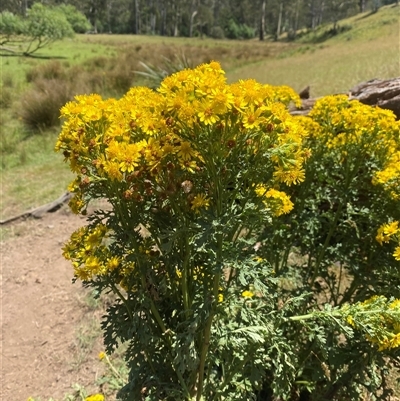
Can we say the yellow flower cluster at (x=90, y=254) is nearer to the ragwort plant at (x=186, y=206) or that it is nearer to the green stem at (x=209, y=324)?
the ragwort plant at (x=186, y=206)

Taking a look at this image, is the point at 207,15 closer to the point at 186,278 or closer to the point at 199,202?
the point at 186,278

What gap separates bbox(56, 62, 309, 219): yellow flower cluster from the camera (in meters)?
1.25

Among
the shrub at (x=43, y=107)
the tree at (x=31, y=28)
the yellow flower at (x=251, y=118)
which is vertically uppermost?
the yellow flower at (x=251, y=118)

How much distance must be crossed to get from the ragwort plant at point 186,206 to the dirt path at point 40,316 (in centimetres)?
167

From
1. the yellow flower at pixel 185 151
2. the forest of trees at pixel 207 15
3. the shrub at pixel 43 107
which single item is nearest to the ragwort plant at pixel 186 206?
the yellow flower at pixel 185 151

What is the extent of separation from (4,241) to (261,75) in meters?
11.1

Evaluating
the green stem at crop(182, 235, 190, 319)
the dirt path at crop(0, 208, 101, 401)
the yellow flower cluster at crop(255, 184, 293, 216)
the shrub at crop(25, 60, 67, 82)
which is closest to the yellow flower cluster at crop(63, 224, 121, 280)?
the green stem at crop(182, 235, 190, 319)

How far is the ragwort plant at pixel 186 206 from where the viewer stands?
1312mm

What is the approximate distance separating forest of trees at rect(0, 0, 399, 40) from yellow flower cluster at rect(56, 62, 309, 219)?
57.2 m

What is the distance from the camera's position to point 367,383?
208cm

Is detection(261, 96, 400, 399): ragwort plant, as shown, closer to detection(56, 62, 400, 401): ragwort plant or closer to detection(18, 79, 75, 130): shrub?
detection(56, 62, 400, 401): ragwort plant

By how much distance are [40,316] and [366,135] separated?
10.7 ft

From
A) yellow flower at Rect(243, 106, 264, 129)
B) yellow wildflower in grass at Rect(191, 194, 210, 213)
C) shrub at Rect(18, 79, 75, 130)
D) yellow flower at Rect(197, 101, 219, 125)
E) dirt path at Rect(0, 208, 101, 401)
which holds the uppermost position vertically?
yellow flower at Rect(197, 101, 219, 125)

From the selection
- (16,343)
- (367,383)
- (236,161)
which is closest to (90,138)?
(236,161)
